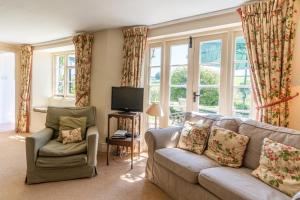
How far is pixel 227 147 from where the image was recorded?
94.9 inches

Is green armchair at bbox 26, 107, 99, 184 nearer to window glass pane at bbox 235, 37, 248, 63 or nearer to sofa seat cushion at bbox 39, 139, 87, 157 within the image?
sofa seat cushion at bbox 39, 139, 87, 157

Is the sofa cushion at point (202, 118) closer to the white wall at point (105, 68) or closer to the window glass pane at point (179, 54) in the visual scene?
the window glass pane at point (179, 54)

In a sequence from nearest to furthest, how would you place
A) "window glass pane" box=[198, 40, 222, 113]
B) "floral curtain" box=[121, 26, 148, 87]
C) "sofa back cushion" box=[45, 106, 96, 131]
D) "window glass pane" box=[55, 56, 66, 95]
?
"window glass pane" box=[198, 40, 222, 113] < "sofa back cushion" box=[45, 106, 96, 131] < "floral curtain" box=[121, 26, 148, 87] < "window glass pane" box=[55, 56, 66, 95]

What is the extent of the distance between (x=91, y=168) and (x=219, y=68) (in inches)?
90.4

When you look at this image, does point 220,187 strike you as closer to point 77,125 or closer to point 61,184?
point 61,184

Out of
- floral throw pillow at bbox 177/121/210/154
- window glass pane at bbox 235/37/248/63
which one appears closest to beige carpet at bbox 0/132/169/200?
floral throw pillow at bbox 177/121/210/154

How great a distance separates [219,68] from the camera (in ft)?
11.1

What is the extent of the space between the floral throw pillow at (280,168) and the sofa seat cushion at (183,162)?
1.66 feet

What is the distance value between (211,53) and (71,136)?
242 cm

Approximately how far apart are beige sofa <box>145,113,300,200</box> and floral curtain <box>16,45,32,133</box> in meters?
4.17

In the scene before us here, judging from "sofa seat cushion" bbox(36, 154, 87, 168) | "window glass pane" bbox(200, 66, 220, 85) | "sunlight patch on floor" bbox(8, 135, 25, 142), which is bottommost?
"sunlight patch on floor" bbox(8, 135, 25, 142)

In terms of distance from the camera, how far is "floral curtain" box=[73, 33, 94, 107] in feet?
14.3

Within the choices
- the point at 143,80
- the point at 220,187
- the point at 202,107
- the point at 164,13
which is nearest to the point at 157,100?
the point at 143,80

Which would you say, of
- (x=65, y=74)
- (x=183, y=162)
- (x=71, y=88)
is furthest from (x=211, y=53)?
(x=65, y=74)
